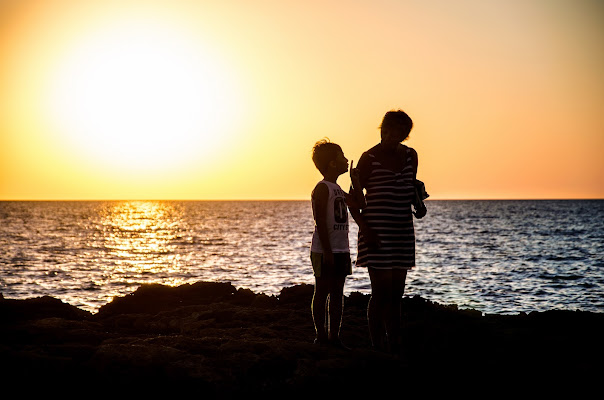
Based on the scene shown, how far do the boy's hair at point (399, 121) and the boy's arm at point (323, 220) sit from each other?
1013 millimetres

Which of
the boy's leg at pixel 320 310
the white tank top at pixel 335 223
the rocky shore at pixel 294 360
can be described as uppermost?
the white tank top at pixel 335 223

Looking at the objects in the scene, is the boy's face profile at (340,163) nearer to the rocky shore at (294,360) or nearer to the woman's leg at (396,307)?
the woman's leg at (396,307)

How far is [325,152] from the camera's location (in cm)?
623

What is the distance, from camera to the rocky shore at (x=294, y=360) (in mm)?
4914

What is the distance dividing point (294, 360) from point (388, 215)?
5.66 ft

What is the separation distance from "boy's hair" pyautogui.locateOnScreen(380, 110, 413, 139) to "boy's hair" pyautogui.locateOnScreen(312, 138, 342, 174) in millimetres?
758

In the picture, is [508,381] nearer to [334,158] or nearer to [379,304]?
[379,304]

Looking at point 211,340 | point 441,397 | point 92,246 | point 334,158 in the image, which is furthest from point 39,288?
point 92,246

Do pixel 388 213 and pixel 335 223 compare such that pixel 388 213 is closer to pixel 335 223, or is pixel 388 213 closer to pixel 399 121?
pixel 335 223

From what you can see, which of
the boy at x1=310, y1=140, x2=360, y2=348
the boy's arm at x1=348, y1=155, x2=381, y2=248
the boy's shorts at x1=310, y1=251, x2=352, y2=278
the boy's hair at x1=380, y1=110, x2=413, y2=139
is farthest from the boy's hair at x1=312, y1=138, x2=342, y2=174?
the boy's shorts at x1=310, y1=251, x2=352, y2=278

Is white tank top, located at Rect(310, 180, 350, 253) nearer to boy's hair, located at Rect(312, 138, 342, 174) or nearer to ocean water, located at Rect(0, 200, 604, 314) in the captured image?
boy's hair, located at Rect(312, 138, 342, 174)

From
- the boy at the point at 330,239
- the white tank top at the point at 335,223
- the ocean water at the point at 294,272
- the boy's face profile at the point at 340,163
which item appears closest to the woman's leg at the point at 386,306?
the boy at the point at 330,239

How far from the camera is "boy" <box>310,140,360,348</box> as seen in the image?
608cm

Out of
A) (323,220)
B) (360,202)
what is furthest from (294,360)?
(360,202)
